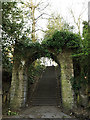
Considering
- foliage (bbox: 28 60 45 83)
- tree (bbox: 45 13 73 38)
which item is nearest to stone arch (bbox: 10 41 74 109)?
foliage (bbox: 28 60 45 83)

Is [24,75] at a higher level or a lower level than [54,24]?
lower

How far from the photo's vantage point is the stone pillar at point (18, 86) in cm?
612

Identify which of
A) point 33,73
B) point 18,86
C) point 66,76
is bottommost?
point 18,86

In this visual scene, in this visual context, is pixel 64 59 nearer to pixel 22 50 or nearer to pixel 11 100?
pixel 22 50

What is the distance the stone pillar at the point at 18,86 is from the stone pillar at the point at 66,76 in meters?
2.26

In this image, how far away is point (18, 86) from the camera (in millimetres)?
6336

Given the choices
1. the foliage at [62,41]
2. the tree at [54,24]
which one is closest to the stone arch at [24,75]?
the foliage at [62,41]

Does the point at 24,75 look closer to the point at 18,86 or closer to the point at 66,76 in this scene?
the point at 18,86

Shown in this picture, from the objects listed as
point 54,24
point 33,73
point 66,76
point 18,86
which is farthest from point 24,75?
point 54,24

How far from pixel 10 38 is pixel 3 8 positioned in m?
1.32

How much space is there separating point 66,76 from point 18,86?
2.74m

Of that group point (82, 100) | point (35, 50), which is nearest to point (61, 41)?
point (35, 50)

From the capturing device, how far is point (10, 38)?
537cm

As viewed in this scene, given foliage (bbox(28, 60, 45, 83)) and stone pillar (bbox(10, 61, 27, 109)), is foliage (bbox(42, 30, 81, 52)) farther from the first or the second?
foliage (bbox(28, 60, 45, 83))
